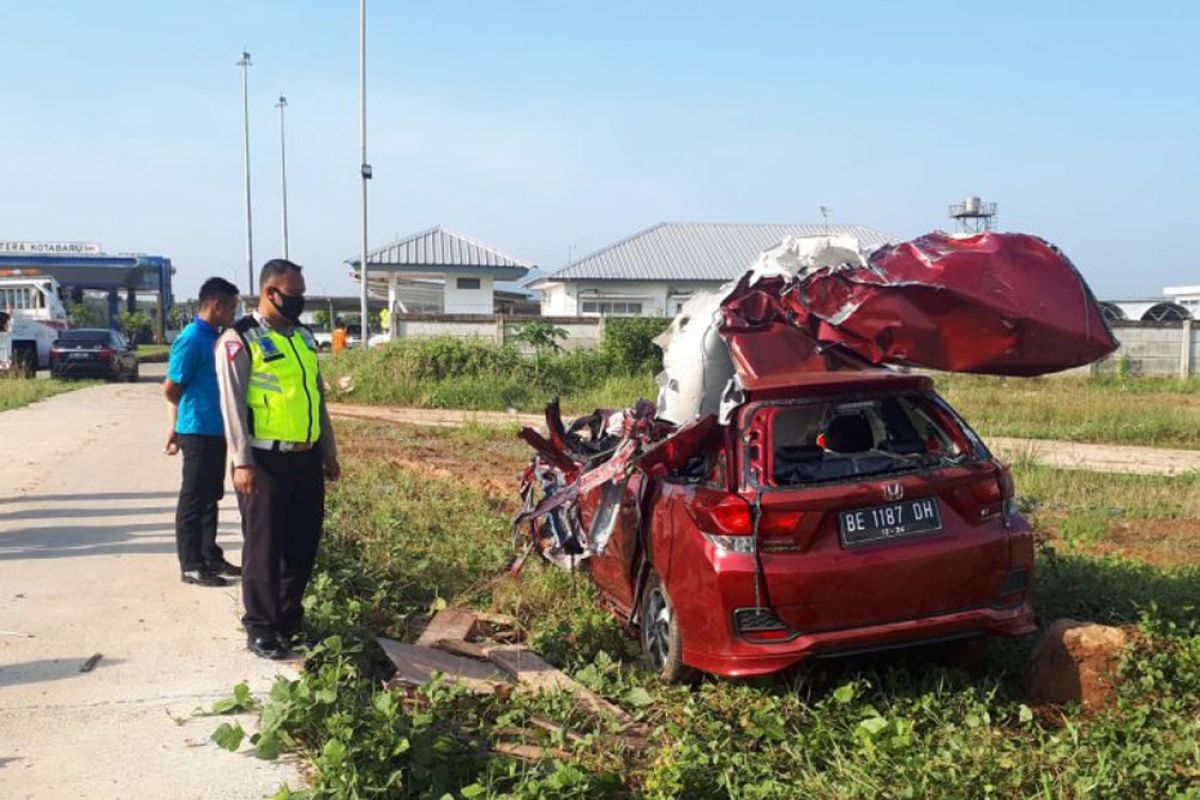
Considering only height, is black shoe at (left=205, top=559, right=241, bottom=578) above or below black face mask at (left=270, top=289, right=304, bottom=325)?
below

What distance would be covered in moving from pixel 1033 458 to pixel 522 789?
1015cm

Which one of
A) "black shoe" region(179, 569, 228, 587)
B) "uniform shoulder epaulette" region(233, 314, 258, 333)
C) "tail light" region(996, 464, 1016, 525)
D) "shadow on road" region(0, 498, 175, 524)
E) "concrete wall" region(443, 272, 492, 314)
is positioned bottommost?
"black shoe" region(179, 569, 228, 587)

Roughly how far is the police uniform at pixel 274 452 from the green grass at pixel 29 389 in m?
14.5

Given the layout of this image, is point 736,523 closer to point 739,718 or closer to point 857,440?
point 739,718

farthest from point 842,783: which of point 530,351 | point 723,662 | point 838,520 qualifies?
point 530,351

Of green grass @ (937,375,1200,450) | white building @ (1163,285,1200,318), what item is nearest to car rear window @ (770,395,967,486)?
green grass @ (937,375,1200,450)

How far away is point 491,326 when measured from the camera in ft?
A: 79.3

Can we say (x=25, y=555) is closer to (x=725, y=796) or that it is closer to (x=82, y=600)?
(x=82, y=600)

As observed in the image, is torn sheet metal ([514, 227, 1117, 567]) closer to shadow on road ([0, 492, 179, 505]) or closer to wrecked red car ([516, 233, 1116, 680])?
wrecked red car ([516, 233, 1116, 680])

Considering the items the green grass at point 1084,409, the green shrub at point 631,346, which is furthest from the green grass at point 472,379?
the green grass at point 1084,409

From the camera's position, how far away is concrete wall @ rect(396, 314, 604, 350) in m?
24.1

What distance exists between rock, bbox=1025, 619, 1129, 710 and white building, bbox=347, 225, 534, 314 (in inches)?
1297

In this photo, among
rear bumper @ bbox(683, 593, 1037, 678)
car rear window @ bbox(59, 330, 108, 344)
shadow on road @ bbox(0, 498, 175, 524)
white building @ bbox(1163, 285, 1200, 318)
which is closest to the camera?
rear bumper @ bbox(683, 593, 1037, 678)

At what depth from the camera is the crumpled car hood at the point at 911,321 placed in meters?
4.90
